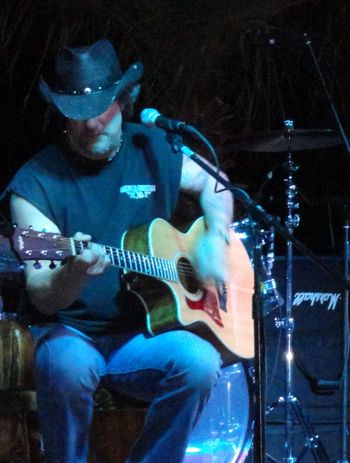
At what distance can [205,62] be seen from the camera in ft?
17.6

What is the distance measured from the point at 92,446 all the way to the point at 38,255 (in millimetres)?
1056

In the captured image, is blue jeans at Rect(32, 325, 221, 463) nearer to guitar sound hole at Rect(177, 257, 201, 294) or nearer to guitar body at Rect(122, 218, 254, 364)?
guitar body at Rect(122, 218, 254, 364)

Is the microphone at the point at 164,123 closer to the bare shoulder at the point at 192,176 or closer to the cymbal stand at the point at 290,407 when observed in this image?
the bare shoulder at the point at 192,176

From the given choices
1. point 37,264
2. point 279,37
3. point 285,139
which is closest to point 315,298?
point 285,139

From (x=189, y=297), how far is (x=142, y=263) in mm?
273

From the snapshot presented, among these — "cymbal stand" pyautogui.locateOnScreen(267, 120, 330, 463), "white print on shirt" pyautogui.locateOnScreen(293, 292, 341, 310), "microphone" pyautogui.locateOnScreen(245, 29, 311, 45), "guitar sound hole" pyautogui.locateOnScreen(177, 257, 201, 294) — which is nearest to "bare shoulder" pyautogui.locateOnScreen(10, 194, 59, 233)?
"guitar sound hole" pyautogui.locateOnScreen(177, 257, 201, 294)

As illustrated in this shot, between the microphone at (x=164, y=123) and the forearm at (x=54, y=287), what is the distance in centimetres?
58

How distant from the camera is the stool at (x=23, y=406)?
3.48 m

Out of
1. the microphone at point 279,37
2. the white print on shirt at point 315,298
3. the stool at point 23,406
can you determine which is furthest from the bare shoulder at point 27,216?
the white print on shirt at point 315,298

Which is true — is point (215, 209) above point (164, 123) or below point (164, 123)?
below

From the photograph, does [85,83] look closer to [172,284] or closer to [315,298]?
[172,284]

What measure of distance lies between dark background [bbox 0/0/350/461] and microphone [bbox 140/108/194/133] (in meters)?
1.67

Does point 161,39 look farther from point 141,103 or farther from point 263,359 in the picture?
point 263,359

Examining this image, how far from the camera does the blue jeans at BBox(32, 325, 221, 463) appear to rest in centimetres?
313
